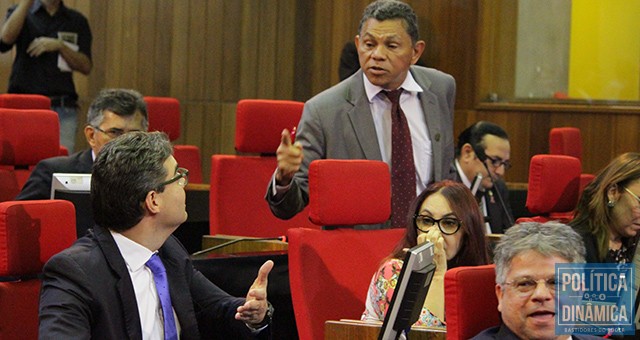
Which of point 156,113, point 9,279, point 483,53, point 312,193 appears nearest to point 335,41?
point 483,53

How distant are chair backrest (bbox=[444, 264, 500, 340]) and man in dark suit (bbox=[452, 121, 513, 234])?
2650 mm

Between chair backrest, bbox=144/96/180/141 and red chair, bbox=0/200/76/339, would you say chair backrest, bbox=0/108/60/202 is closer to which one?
chair backrest, bbox=144/96/180/141

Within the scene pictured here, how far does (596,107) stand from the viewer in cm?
689

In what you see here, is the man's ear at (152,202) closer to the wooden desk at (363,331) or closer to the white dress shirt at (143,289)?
the white dress shirt at (143,289)

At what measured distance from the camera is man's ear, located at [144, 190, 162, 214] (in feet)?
8.08

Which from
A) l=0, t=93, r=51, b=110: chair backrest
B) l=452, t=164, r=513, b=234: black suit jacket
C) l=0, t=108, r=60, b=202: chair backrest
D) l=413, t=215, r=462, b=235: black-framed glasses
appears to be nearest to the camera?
l=413, t=215, r=462, b=235: black-framed glasses

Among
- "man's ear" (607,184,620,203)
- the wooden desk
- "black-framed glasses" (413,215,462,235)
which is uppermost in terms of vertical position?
"man's ear" (607,184,620,203)

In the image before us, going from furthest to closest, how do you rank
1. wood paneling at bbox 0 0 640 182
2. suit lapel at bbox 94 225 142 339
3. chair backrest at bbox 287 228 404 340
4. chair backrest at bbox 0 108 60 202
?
wood paneling at bbox 0 0 640 182, chair backrest at bbox 0 108 60 202, chair backrest at bbox 287 228 404 340, suit lapel at bbox 94 225 142 339

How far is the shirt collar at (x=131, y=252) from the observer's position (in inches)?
96.3

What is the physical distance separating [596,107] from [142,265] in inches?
193

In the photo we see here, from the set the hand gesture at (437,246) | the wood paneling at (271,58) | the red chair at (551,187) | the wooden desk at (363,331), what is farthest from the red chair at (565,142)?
the wooden desk at (363,331)

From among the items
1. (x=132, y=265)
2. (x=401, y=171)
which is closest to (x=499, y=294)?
(x=132, y=265)

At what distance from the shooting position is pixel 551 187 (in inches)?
177

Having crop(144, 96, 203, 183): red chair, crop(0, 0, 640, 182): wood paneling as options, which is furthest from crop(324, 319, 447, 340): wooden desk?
crop(0, 0, 640, 182): wood paneling
